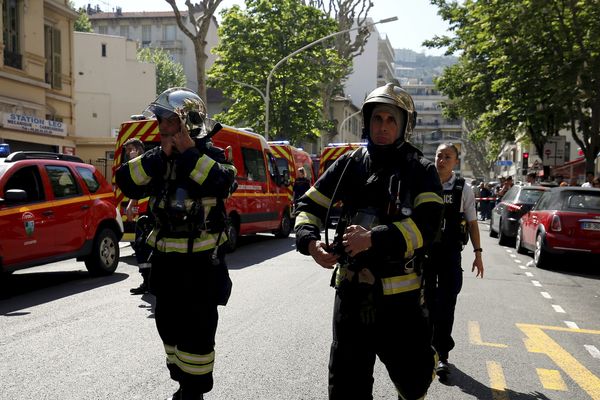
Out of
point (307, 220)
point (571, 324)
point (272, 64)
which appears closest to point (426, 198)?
point (307, 220)

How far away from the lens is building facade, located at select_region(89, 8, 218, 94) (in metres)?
71.2

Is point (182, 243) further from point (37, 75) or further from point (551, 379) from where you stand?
point (37, 75)

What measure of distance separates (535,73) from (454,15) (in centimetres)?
598

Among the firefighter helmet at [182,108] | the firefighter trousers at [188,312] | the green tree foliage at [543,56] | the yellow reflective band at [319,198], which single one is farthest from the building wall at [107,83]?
the yellow reflective band at [319,198]

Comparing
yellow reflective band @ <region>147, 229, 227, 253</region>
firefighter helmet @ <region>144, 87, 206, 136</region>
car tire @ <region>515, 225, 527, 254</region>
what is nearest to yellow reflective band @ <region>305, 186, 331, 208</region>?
yellow reflective band @ <region>147, 229, 227, 253</region>

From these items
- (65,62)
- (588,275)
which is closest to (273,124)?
(65,62)

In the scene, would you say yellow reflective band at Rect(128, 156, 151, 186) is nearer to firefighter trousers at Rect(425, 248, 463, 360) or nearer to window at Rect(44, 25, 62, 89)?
firefighter trousers at Rect(425, 248, 463, 360)

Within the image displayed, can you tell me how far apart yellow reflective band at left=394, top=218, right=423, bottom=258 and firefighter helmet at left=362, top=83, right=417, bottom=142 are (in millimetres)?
445

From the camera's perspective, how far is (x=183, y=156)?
348 cm

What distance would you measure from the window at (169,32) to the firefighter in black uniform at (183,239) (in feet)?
236

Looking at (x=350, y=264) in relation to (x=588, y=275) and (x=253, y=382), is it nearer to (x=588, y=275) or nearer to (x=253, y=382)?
(x=253, y=382)

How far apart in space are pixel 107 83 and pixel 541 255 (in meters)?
39.5

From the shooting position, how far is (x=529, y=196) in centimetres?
1557

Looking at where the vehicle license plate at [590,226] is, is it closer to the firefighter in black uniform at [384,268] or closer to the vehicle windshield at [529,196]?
the vehicle windshield at [529,196]
